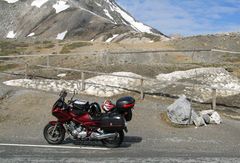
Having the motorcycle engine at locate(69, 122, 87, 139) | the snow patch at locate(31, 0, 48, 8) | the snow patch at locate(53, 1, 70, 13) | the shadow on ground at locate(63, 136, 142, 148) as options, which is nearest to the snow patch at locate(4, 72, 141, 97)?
the shadow on ground at locate(63, 136, 142, 148)

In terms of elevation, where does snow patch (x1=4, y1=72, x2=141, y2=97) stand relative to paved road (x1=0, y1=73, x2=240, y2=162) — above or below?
above

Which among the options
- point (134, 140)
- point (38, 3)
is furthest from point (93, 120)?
point (38, 3)

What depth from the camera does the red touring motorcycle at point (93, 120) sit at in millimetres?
13172

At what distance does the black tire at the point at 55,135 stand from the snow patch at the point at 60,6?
131 metres

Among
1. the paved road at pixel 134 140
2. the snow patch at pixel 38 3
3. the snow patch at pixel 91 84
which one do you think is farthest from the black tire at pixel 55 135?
the snow patch at pixel 38 3

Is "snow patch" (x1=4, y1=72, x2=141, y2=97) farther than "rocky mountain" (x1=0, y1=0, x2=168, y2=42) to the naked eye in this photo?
No

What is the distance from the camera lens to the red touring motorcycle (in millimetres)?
13172

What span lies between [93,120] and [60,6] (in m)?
136

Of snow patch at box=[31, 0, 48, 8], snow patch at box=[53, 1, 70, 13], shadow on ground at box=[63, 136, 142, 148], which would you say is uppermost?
snow patch at box=[31, 0, 48, 8]

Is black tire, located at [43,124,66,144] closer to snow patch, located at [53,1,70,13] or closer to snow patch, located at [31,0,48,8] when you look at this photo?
snow patch, located at [53,1,70,13]

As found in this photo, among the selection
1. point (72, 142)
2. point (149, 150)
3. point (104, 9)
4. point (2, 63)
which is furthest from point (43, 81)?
point (104, 9)

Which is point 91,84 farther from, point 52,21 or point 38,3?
point 38,3

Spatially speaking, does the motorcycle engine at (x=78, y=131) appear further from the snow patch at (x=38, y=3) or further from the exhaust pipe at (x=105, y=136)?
the snow patch at (x=38, y=3)

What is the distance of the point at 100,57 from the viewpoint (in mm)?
37500
